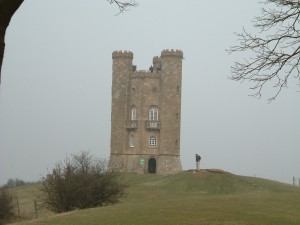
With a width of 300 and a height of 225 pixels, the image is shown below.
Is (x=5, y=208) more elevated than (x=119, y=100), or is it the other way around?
(x=119, y=100)

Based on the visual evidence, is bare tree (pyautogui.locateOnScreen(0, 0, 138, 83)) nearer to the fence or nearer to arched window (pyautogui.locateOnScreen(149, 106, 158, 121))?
the fence

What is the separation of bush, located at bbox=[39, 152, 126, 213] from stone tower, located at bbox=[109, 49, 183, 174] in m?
33.5

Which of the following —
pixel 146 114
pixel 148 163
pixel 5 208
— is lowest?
pixel 5 208

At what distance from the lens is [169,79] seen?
6700cm

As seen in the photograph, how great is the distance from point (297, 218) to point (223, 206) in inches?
162

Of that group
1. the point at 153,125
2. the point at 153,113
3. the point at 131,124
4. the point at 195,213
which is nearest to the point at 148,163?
the point at 153,125

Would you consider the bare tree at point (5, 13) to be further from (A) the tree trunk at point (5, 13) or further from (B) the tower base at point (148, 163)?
(B) the tower base at point (148, 163)

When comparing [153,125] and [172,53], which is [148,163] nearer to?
[153,125]

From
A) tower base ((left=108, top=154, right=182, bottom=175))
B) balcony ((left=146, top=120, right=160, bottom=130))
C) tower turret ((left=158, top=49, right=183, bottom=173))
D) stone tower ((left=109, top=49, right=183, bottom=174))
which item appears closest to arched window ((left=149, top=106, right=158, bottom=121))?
stone tower ((left=109, top=49, right=183, bottom=174))

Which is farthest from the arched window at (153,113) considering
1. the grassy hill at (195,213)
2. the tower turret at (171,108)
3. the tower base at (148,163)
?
the grassy hill at (195,213)

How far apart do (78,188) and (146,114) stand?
3737 cm

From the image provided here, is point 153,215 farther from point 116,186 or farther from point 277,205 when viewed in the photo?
point 116,186

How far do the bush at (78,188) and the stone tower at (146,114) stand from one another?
33.5m

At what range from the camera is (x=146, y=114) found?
68.4 m
